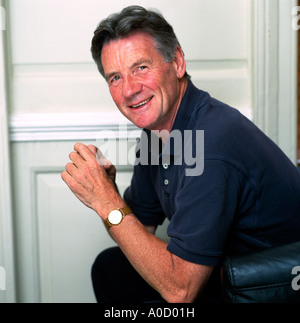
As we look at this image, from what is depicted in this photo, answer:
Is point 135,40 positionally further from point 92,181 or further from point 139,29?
point 92,181

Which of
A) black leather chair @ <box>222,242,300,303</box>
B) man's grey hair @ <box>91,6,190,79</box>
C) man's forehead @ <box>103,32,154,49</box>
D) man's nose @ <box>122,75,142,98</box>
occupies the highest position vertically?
man's grey hair @ <box>91,6,190,79</box>

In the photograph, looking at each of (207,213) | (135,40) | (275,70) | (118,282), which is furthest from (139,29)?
(118,282)

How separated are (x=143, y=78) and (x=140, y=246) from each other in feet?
1.58

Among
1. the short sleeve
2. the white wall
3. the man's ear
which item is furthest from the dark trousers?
the man's ear

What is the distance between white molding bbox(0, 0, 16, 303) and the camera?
1702 millimetres

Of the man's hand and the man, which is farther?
the man's hand

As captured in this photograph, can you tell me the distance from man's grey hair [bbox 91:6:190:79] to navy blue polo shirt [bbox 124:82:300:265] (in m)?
0.13

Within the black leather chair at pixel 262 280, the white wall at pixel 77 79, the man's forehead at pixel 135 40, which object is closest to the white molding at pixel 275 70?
the white wall at pixel 77 79

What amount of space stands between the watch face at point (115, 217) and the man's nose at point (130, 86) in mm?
339

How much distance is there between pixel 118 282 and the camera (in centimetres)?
159

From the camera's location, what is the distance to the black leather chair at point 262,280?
1000mm

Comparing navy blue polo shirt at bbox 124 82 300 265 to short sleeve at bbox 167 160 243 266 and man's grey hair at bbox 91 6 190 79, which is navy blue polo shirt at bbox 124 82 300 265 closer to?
short sleeve at bbox 167 160 243 266

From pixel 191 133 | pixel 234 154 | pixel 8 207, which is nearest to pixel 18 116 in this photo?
pixel 8 207
